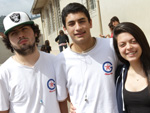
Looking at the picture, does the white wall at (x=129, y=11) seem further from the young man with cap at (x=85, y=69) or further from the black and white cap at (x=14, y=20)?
the black and white cap at (x=14, y=20)

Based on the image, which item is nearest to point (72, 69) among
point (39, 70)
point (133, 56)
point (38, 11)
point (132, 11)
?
point (39, 70)

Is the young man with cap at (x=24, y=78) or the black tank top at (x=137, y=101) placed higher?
the young man with cap at (x=24, y=78)

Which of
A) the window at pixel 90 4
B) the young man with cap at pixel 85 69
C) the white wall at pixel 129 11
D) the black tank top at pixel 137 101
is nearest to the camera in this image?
the black tank top at pixel 137 101

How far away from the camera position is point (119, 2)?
27.7 ft

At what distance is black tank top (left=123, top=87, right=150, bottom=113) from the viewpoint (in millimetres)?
1980

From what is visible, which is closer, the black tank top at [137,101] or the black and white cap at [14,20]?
the black tank top at [137,101]

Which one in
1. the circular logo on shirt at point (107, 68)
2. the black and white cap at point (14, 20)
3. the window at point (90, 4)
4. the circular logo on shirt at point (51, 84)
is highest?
the window at point (90, 4)

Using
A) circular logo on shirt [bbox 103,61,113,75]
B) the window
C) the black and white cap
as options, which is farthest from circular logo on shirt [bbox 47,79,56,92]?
the window

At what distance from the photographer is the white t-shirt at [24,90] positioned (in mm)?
2219

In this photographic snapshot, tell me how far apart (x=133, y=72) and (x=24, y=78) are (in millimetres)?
1229

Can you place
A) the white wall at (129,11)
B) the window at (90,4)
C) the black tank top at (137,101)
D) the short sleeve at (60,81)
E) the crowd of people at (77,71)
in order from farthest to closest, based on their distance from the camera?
the window at (90,4), the white wall at (129,11), the short sleeve at (60,81), the crowd of people at (77,71), the black tank top at (137,101)

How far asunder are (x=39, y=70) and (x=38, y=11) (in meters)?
25.1

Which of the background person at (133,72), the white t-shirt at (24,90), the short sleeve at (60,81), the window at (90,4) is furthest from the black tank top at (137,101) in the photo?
the window at (90,4)

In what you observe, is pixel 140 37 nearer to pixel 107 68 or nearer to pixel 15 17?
pixel 107 68
